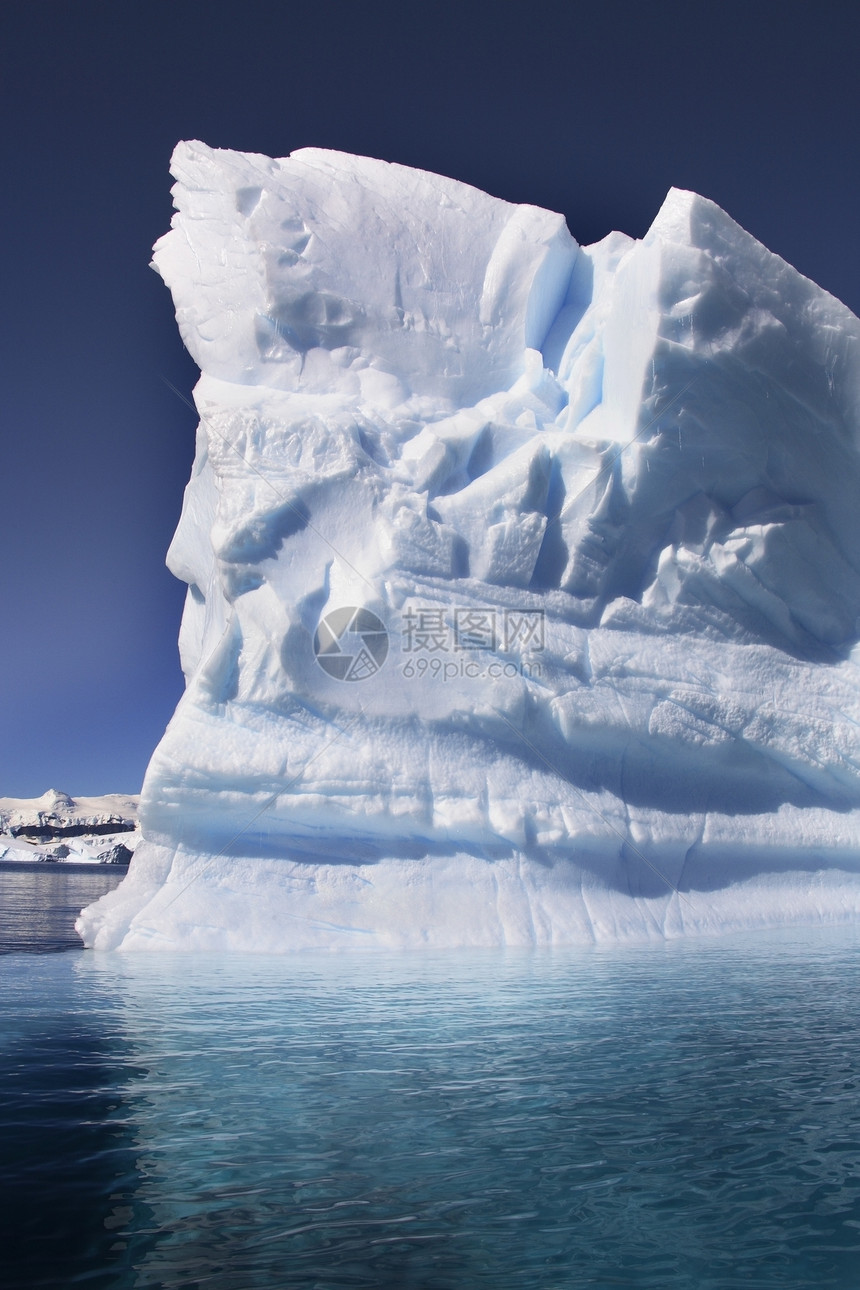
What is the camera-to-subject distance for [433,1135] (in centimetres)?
280

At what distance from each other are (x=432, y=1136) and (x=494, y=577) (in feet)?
18.0

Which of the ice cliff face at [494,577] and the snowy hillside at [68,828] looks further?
the snowy hillside at [68,828]

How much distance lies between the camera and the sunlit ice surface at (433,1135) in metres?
2.04

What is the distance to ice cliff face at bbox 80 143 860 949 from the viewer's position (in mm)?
7012

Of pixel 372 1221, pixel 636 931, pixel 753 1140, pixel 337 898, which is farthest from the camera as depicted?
pixel 636 931

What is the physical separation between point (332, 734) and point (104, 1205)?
489 centimetres

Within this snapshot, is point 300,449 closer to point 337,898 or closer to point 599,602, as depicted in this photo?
point 599,602

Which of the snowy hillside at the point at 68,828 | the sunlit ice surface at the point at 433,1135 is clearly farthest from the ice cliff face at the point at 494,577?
the snowy hillside at the point at 68,828

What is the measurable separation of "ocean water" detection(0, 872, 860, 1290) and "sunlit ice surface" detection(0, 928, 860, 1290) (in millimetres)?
10

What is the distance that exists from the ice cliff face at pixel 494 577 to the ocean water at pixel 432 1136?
6.52 feet

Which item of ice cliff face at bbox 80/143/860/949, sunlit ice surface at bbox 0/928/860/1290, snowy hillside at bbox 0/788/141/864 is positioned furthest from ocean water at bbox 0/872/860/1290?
snowy hillside at bbox 0/788/141/864

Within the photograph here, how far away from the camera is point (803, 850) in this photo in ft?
27.8

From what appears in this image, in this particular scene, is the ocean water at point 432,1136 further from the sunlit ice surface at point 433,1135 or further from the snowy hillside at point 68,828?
the snowy hillside at point 68,828

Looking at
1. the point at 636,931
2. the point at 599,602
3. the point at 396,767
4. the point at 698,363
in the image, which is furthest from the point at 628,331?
the point at 636,931
